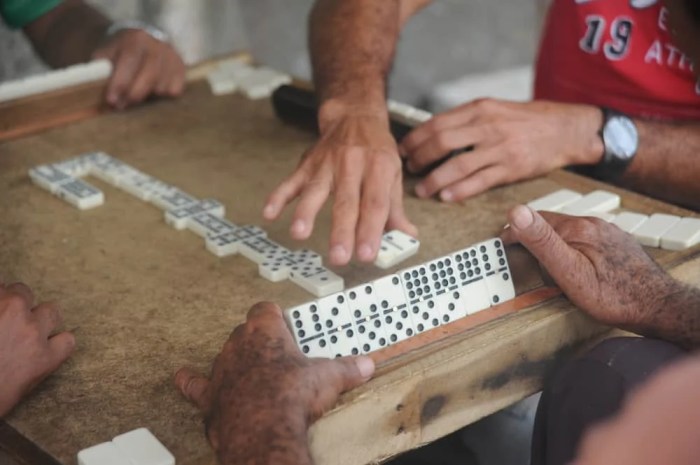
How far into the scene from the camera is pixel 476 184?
1.94m

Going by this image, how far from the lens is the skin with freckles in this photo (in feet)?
8.05

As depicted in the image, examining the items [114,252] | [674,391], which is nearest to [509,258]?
[114,252]

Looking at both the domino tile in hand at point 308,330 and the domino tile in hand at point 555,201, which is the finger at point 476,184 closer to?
the domino tile in hand at point 555,201

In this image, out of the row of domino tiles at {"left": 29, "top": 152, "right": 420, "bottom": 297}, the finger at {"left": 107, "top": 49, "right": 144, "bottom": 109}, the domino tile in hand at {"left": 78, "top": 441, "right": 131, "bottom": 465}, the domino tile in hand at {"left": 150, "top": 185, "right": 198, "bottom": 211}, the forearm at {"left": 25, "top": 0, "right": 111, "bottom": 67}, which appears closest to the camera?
the domino tile in hand at {"left": 78, "top": 441, "right": 131, "bottom": 465}

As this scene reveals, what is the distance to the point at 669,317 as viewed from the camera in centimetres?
146

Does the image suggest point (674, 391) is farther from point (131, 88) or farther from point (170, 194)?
point (131, 88)

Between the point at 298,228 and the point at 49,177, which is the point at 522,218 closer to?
the point at 298,228

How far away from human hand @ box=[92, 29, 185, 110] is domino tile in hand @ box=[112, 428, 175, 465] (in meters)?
1.34

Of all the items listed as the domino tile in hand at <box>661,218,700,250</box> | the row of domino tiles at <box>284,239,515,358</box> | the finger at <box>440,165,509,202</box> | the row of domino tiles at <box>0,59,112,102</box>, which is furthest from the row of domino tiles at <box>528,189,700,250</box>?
the row of domino tiles at <box>0,59,112,102</box>

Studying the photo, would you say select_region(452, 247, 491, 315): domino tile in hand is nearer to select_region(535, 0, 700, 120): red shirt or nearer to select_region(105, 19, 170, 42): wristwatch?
select_region(535, 0, 700, 120): red shirt

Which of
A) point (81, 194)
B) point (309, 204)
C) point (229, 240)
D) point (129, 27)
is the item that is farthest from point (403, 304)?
point (129, 27)

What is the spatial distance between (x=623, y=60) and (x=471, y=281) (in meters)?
1.00

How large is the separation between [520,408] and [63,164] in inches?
40.1

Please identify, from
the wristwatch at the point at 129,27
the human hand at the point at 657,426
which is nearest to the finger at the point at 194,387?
the human hand at the point at 657,426
